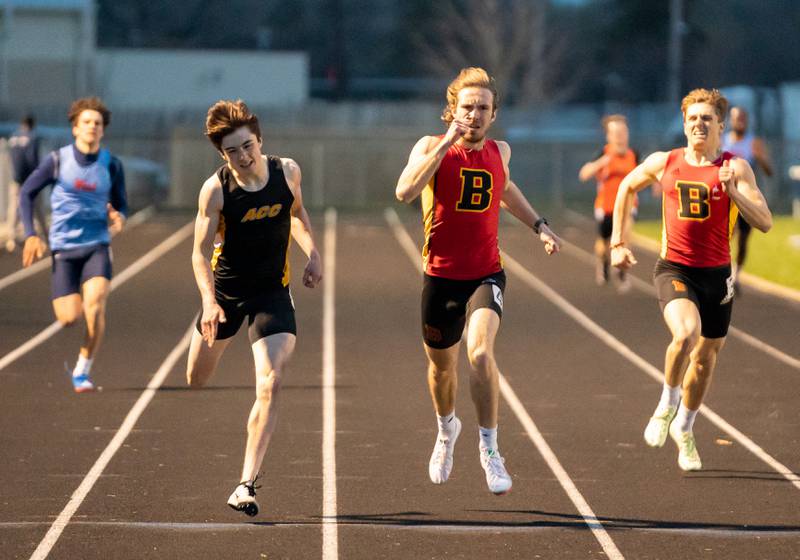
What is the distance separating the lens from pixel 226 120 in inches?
304

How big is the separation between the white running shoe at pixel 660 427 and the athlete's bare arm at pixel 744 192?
119 centimetres

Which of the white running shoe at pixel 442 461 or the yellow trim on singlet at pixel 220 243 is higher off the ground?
the yellow trim on singlet at pixel 220 243

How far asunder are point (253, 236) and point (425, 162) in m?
0.95

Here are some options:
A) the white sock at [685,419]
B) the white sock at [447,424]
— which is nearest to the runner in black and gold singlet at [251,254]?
the white sock at [447,424]

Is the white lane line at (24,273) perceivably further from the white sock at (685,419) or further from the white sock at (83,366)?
the white sock at (685,419)

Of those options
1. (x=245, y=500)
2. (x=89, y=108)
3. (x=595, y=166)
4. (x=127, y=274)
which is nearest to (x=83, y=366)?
(x=89, y=108)

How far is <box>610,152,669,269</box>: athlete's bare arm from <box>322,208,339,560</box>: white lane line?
6.64 feet

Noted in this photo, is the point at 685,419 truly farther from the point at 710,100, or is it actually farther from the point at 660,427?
the point at 710,100

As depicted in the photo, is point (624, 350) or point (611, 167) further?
point (611, 167)

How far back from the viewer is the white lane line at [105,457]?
287 inches

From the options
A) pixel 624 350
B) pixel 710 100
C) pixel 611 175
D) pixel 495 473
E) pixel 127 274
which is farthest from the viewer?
pixel 127 274

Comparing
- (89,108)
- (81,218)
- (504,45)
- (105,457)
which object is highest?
(89,108)

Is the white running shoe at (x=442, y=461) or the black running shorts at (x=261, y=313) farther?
the white running shoe at (x=442, y=461)

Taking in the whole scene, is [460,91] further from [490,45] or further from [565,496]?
[490,45]
